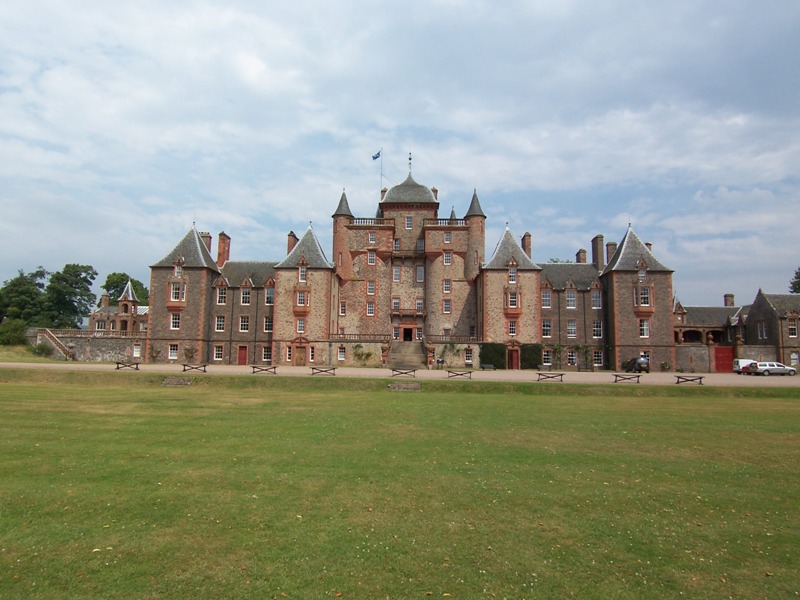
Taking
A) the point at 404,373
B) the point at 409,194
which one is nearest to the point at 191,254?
the point at 409,194

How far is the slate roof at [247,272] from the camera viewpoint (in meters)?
57.0

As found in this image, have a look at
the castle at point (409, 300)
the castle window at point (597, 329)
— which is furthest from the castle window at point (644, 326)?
the castle window at point (597, 329)

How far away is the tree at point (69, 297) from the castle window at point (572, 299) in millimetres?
79102

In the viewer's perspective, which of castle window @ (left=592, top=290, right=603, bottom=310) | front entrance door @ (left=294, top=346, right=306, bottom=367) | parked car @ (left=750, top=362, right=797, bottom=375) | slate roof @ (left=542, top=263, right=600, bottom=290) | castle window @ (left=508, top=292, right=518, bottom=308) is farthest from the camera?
slate roof @ (left=542, top=263, right=600, bottom=290)

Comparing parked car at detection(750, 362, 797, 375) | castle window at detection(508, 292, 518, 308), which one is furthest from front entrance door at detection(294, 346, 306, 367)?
parked car at detection(750, 362, 797, 375)

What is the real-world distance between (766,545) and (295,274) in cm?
4956

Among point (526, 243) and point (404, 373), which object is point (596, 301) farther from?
point (404, 373)

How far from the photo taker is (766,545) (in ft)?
25.4

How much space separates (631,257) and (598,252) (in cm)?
506

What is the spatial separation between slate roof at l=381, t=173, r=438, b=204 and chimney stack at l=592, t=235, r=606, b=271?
19137 mm

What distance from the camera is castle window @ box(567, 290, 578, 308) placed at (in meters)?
55.8

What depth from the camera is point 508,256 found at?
54906 millimetres

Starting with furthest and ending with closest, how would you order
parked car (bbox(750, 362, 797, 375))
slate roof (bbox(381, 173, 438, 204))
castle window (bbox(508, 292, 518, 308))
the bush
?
slate roof (bbox(381, 173, 438, 204)) < the bush < castle window (bbox(508, 292, 518, 308)) < parked car (bbox(750, 362, 797, 375))

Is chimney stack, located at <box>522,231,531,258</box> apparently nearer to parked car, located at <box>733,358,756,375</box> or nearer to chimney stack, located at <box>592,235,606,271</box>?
chimney stack, located at <box>592,235,606,271</box>
